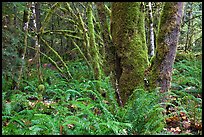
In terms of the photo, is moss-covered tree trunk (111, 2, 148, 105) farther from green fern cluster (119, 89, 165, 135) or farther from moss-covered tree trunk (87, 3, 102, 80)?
moss-covered tree trunk (87, 3, 102, 80)

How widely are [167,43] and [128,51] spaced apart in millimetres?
859

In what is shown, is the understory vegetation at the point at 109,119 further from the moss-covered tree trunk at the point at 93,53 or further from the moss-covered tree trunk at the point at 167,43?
the moss-covered tree trunk at the point at 93,53

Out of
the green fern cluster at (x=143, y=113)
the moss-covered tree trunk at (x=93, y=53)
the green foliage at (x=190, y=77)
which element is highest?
the moss-covered tree trunk at (x=93, y=53)

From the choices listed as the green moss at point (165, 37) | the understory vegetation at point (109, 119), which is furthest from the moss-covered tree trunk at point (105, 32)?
the green moss at point (165, 37)

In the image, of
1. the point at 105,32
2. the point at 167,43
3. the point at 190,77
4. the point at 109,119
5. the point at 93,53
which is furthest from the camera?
the point at 190,77

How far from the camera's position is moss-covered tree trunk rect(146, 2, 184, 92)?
16.3ft

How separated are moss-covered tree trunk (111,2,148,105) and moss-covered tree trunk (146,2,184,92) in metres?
0.44

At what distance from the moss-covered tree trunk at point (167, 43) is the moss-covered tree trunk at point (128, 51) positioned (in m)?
0.44

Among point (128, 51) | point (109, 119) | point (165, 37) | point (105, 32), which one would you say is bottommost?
point (109, 119)

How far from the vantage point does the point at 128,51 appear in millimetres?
5523

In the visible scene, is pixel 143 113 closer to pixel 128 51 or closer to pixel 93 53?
pixel 128 51

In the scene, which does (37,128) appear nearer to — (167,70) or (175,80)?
(167,70)

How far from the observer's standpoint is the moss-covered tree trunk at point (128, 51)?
5.52m

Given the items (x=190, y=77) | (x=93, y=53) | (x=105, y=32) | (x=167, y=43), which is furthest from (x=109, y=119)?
(x=190, y=77)
